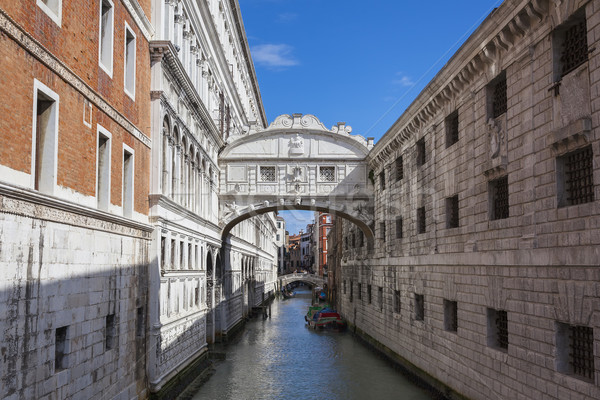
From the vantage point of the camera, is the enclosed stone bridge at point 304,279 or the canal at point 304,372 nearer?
the canal at point 304,372

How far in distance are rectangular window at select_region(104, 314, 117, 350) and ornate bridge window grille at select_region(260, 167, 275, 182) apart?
48.8 ft

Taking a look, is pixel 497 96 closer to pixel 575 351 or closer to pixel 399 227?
pixel 575 351

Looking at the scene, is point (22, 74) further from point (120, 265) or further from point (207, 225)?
point (207, 225)

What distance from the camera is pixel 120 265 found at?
1285cm

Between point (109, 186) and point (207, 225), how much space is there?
37.8 feet

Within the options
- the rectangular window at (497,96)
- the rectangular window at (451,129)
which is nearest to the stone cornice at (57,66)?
the rectangular window at (497,96)

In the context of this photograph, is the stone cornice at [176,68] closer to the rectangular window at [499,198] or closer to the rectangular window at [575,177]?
the rectangular window at [499,198]

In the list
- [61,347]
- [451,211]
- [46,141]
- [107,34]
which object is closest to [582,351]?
[451,211]

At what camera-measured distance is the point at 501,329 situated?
41.9 ft

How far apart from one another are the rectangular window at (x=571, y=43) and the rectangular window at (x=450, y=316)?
24.7 ft

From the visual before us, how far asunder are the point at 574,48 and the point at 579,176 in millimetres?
2202

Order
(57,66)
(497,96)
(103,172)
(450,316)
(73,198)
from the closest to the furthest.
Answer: (57,66), (73,198), (103,172), (497,96), (450,316)

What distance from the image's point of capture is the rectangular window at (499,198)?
41.4 feet

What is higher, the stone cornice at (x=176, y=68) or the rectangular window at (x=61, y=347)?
the stone cornice at (x=176, y=68)
